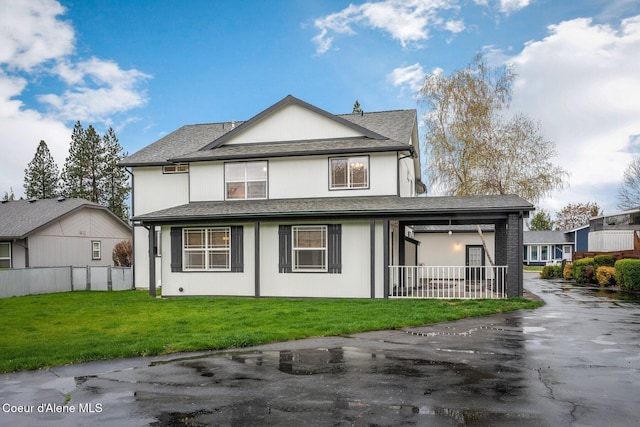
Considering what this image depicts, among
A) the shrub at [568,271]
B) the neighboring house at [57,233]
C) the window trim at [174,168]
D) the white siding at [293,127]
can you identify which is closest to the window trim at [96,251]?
the neighboring house at [57,233]

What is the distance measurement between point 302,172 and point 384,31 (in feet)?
36.8

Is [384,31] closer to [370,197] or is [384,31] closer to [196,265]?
[370,197]

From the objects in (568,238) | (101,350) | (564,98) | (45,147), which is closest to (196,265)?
(101,350)

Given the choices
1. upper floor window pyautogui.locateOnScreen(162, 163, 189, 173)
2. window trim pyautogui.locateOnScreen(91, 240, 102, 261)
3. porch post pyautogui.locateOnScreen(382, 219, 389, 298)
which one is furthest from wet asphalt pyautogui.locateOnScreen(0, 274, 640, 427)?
window trim pyautogui.locateOnScreen(91, 240, 102, 261)

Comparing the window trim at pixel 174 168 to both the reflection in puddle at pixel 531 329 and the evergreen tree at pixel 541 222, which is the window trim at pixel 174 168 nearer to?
the reflection in puddle at pixel 531 329

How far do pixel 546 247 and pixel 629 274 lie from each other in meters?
36.3

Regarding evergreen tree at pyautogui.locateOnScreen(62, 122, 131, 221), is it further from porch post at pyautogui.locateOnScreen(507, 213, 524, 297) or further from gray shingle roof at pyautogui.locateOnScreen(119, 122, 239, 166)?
porch post at pyautogui.locateOnScreen(507, 213, 524, 297)

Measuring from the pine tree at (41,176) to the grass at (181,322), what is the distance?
38.7 metres

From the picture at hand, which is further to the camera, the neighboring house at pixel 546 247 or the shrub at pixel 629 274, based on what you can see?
the neighboring house at pixel 546 247

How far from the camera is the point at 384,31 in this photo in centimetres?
2666

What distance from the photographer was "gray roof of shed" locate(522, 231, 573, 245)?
175 feet

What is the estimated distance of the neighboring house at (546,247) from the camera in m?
53.6

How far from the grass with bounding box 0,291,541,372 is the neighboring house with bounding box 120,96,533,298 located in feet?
3.20

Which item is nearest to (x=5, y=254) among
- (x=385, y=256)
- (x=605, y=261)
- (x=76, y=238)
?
(x=76, y=238)
